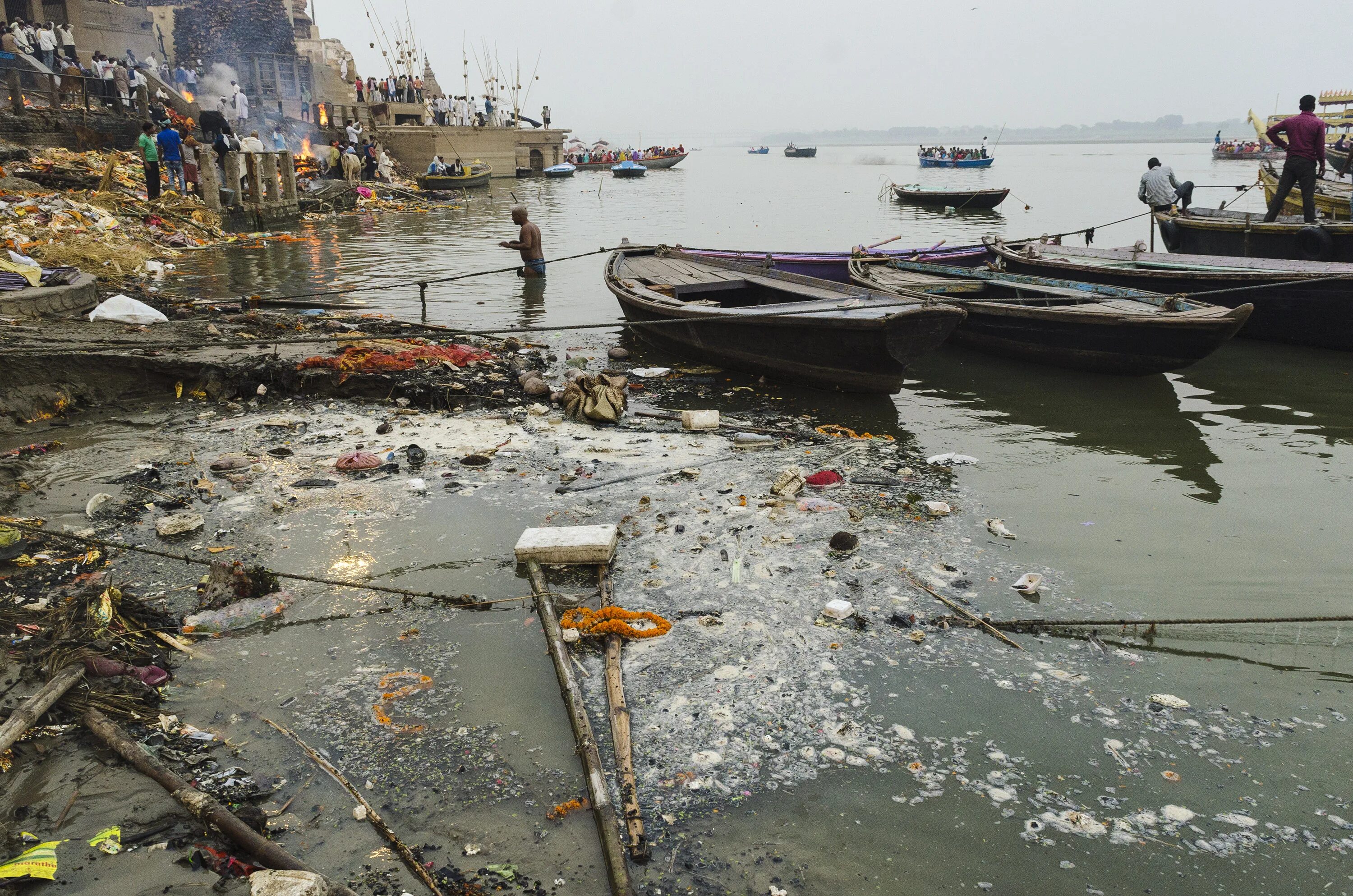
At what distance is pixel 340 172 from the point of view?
1210 inches

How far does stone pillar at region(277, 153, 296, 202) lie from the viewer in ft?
72.7

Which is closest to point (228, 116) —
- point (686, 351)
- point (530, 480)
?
point (686, 351)

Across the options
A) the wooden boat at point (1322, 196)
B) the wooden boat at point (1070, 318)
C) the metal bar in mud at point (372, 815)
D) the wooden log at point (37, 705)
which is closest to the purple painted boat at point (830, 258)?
the wooden boat at point (1070, 318)

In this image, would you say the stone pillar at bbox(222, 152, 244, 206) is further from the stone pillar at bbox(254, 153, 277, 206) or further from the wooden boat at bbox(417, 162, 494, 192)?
the wooden boat at bbox(417, 162, 494, 192)

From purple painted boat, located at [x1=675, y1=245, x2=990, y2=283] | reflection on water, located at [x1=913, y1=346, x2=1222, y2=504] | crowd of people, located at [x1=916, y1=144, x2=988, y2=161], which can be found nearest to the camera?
reflection on water, located at [x1=913, y1=346, x2=1222, y2=504]

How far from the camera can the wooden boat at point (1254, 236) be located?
10594 millimetres

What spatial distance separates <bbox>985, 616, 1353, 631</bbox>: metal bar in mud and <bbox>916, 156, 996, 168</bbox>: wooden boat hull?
56.0 m

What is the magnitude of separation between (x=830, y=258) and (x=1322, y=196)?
9543 mm

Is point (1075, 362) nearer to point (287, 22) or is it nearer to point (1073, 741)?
point (1073, 741)

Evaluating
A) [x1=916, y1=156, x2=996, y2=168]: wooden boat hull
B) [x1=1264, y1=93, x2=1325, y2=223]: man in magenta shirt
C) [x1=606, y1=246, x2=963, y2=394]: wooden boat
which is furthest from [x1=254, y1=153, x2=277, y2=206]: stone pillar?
[x1=916, y1=156, x2=996, y2=168]: wooden boat hull

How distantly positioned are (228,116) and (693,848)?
37847 millimetres

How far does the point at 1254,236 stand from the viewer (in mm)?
11625

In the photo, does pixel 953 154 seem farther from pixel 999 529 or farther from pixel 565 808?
pixel 565 808

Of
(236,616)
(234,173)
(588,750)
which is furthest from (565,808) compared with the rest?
(234,173)
